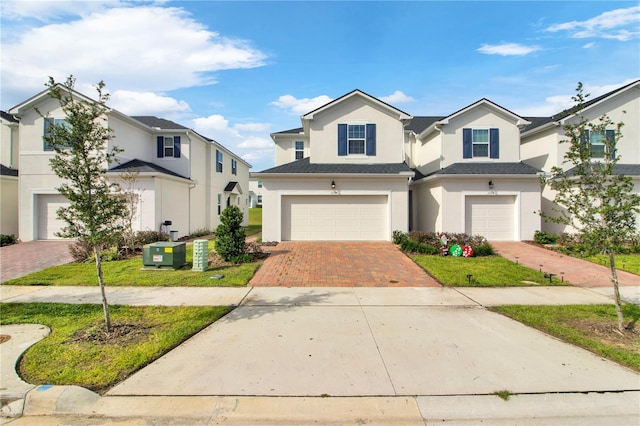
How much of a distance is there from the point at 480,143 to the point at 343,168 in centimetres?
791

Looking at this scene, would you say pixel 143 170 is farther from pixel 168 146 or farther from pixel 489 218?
pixel 489 218

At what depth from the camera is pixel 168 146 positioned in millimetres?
18469

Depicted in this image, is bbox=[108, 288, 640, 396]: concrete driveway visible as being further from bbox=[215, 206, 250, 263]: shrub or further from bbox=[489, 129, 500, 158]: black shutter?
bbox=[489, 129, 500, 158]: black shutter

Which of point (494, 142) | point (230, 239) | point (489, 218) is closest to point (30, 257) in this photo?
point (230, 239)

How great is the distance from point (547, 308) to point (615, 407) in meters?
3.50

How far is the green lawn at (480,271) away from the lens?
8531mm

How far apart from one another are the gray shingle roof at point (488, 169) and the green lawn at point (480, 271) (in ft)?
→ 16.2

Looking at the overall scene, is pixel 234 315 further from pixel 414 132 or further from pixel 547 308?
pixel 414 132

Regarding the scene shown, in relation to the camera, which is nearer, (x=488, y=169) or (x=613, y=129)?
(x=488, y=169)

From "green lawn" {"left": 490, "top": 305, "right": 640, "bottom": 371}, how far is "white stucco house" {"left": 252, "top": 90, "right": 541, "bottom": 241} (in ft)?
29.0

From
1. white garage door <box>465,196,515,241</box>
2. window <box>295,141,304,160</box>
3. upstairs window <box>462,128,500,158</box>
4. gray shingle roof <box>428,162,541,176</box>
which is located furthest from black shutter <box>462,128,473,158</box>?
window <box>295,141,304,160</box>

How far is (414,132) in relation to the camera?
2055 centimetres

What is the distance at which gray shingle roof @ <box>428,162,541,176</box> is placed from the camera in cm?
1483

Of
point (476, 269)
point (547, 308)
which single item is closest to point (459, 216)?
point (476, 269)
